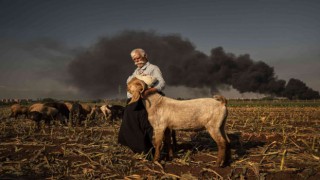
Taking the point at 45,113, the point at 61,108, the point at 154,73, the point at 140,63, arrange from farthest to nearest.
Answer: the point at 61,108
the point at 45,113
the point at 140,63
the point at 154,73

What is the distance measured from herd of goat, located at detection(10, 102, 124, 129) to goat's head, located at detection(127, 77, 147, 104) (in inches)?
304

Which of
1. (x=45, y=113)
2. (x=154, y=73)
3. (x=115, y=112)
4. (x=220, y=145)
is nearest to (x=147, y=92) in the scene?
(x=154, y=73)

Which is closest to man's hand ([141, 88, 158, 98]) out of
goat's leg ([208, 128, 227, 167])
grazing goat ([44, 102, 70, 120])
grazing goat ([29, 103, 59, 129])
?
goat's leg ([208, 128, 227, 167])

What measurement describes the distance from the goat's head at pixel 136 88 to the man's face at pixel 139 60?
726 millimetres

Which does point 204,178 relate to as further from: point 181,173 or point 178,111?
point 178,111

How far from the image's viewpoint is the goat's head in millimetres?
6324

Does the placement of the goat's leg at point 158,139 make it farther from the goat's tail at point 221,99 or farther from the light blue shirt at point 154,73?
the goat's tail at point 221,99

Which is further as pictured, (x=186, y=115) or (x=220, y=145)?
(x=186, y=115)

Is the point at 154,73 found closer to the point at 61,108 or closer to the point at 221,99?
the point at 221,99

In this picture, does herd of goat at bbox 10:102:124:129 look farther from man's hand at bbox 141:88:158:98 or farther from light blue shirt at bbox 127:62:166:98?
man's hand at bbox 141:88:158:98

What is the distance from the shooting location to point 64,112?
17.0 metres

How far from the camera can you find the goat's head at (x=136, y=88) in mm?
6324

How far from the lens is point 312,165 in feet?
20.5

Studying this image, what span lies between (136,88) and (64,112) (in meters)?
11.9
